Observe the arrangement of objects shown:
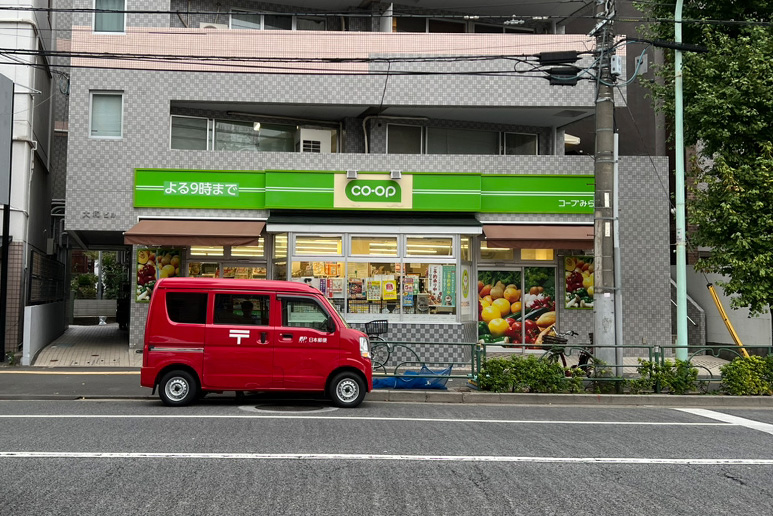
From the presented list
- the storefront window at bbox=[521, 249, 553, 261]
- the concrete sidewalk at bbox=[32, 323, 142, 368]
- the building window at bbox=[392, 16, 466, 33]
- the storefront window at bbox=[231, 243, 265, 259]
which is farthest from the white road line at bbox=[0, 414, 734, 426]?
the building window at bbox=[392, 16, 466, 33]

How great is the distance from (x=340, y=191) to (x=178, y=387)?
8.71m

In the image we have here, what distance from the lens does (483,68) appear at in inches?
765

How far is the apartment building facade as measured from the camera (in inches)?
712

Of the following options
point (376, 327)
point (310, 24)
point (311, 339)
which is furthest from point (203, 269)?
point (311, 339)

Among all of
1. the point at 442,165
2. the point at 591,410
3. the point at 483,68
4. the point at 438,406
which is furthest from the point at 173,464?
the point at 483,68

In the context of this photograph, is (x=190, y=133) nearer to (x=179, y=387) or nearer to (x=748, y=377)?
(x=179, y=387)

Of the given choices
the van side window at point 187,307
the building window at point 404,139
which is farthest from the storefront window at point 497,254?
the van side window at point 187,307

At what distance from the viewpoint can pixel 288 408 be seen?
11.3 metres

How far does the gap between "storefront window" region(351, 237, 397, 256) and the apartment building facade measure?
0.13 feet

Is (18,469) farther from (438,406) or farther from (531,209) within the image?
(531,209)

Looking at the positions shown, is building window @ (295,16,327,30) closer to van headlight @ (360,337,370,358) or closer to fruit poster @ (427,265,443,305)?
fruit poster @ (427,265,443,305)

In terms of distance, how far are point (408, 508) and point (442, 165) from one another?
46.8ft

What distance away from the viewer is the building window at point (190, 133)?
1961 cm

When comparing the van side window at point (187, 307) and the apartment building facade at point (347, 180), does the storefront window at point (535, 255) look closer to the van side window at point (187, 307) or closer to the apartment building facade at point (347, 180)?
the apartment building facade at point (347, 180)
